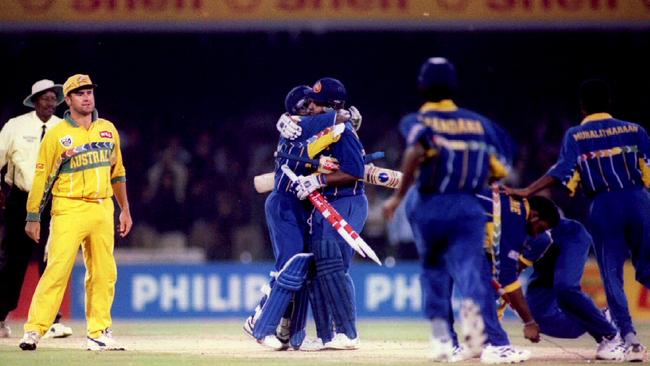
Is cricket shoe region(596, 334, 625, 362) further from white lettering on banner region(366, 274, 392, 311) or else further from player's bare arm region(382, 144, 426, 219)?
white lettering on banner region(366, 274, 392, 311)

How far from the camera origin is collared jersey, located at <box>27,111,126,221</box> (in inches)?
472

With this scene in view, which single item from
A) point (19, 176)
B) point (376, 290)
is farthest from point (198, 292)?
point (19, 176)

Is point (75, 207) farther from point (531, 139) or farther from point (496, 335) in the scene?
point (531, 139)

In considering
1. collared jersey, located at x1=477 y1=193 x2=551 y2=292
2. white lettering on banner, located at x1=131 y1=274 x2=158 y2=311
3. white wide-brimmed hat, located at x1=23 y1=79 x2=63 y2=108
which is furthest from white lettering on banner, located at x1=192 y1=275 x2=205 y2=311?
collared jersey, located at x1=477 y1=193 x2=551 y2=292

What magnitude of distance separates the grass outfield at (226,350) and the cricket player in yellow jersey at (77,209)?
13.8 inches

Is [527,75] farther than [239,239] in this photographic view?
Yes

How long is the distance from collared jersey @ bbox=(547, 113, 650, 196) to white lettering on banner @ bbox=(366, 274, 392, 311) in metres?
7.85

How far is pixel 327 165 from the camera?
12281 millimetres

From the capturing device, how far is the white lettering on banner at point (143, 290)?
1888 cm

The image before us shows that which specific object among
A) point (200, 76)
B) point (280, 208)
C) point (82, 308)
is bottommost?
point (82, 308)

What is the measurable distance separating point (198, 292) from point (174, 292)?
0.33m

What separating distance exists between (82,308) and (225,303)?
193cm

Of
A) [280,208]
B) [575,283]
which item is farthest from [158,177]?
[575,283]

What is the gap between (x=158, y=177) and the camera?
813 inches
